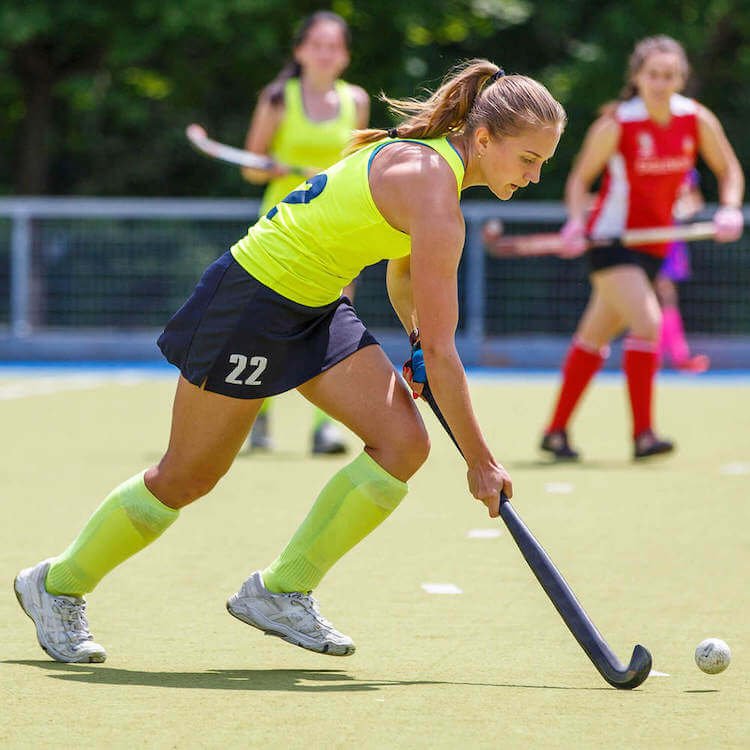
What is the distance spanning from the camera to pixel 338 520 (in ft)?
13.6

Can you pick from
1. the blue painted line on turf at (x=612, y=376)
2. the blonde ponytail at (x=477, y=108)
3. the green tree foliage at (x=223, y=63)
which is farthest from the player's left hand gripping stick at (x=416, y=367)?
the green tree foliage at (x=223, y=63)

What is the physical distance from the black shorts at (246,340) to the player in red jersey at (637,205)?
4.04 metres

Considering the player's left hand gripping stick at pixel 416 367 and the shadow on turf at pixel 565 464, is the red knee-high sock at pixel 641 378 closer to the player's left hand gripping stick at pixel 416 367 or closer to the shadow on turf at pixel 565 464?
the shadow on turf at pixel 565 464

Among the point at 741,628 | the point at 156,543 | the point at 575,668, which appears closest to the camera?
the point at 575,668

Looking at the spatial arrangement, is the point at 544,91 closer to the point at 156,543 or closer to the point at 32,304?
the point at 156,543

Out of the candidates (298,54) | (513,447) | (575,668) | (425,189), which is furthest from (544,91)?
(513,447)

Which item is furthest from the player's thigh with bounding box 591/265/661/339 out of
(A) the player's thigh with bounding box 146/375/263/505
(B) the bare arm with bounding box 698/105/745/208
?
(A) the player's thigh with bounding box 146/375/263/505

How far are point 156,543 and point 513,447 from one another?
3412 mm

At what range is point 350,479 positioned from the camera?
163 inches

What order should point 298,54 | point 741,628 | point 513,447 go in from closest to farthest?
point 741,628, point 298,54, point 513,447

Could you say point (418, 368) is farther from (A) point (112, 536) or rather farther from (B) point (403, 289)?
(A) point (112, 536)

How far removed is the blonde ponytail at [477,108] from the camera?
393 cm

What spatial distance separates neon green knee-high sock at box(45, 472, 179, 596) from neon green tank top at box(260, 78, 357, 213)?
14.1 feet

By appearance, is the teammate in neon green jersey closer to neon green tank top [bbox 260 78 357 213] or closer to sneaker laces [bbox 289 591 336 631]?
sneaker laces [bbox 289 591 336 631]
